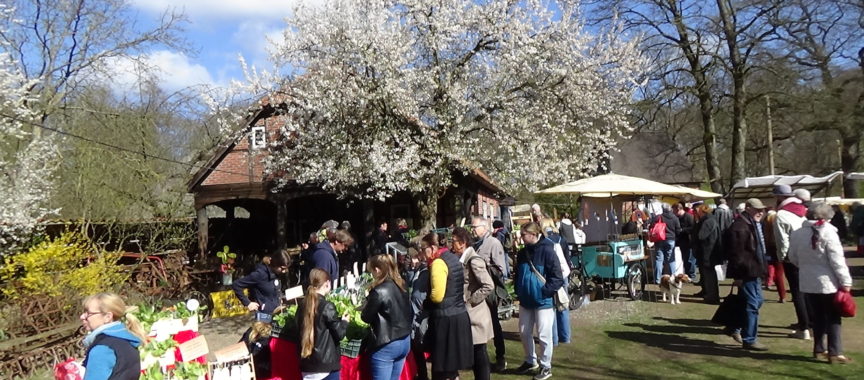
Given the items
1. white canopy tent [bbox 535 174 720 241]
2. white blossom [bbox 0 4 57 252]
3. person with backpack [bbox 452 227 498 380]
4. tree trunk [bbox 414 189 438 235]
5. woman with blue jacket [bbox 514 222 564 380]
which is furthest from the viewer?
tree trunk [bbox 414 189 438 235]

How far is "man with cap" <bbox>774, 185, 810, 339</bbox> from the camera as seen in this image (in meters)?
7.86

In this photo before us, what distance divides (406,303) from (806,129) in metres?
25.7

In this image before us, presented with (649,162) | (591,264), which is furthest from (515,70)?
(649,162)

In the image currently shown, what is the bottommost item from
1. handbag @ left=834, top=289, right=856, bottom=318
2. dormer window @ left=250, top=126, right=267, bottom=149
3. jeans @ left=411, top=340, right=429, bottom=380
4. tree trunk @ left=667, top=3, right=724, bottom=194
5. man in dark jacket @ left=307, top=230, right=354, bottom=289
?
jeans @ left=411, top=340, right=429, bottom=380

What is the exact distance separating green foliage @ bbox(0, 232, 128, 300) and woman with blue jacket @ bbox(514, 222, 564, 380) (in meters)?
7.92

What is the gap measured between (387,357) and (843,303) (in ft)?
14.7

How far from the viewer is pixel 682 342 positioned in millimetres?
8125

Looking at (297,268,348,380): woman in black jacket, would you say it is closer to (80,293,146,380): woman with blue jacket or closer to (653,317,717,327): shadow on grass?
(80,293,146,380): woman with blue jacket

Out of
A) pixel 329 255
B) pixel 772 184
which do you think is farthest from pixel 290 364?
pixel 772 184

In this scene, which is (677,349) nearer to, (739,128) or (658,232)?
(658,232)

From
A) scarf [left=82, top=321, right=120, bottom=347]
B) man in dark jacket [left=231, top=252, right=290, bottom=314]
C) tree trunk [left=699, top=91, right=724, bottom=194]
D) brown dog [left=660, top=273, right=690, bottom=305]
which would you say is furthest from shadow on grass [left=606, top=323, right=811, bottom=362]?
tree trunk [left=699, top=91, right=724, bottom=194]

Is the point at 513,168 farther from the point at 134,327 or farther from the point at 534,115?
the point at 134,327

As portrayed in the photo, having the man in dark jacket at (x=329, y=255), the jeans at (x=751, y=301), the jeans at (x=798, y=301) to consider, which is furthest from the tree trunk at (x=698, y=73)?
the man in dark jacket at (x=329, y=255)

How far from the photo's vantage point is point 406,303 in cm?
544
